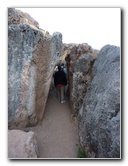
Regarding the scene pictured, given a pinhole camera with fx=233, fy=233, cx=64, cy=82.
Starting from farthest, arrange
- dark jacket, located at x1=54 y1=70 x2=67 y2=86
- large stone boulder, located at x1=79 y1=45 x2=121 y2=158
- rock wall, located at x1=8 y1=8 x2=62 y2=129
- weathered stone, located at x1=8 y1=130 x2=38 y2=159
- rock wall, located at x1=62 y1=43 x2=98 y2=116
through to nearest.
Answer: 1. dark jacket, located at x1=54 y1=70 x2=67 y2=86
2. rock wall, located at x1=62 y1=43 x2=98 y2=116
3. rock wall, located at x1=8 y1=8 x2=62 y2=129
4. weathered stone, located at x1=8 y1=130 x2=38 y2=159
5. large stone boulder, located at x1=79 y1=45 x2=121 y2=158

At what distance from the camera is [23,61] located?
217 inches

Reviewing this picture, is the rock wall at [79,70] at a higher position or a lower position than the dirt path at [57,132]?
higher

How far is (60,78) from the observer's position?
7.02 meters

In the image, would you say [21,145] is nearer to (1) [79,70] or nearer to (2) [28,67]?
(2) [28,67]

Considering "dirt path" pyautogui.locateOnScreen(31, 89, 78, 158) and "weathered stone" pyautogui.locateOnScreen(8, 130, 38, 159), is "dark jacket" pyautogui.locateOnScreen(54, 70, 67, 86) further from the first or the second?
"weathered stone" pyautogui.locateOnScreen(8, 130, 38, 159)

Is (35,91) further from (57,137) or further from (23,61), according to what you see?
(57,137)

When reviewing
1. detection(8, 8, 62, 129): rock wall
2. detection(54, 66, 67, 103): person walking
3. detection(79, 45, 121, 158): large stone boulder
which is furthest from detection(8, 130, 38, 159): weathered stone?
detection(54, 66, 67, 103): person walking

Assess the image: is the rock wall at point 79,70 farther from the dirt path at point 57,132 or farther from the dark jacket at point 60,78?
the dirt path at point 57,132

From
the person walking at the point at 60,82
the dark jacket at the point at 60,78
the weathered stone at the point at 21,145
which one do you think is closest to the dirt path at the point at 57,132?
the person walking at the point at 60,82

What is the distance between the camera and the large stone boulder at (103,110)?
4133 mm

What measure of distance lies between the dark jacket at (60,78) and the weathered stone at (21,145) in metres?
2.22

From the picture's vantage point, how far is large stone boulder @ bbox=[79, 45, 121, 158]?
13.6ft
